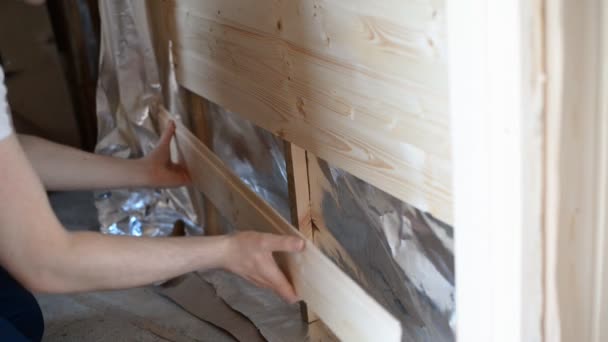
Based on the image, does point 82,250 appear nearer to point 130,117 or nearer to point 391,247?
point 391,247

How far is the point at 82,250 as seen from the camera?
1061mm

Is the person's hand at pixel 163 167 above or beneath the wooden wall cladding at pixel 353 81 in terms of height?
beneath

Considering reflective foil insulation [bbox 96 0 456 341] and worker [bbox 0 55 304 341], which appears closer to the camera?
worker [bbox 0 55 304 341]

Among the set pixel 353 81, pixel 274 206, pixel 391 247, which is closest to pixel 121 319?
pixel 274 206

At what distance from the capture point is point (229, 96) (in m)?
1.55

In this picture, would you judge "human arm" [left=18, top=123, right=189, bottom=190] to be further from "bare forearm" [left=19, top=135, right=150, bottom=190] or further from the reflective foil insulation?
the reflective foil insulation

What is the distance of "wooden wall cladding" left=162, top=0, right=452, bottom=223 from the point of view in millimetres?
881

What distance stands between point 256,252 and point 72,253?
30 cm

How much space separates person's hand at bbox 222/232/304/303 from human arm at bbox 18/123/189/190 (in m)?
0.60

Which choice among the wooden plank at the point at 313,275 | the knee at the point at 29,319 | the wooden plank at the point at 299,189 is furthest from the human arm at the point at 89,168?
the wooden plank at the point at 299,189

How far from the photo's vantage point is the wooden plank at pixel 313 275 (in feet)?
3.63

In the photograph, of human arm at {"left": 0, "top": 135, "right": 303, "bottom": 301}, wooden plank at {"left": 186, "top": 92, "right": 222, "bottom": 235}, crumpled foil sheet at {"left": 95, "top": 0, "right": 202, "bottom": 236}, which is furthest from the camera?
crumpled foil sheet at {"left": 95, "top": 0, "right": 202, "bottom": 236}

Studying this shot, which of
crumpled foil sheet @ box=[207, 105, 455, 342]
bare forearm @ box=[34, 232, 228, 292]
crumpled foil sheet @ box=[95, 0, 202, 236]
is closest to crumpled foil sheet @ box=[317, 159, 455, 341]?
crumpled foil sheet @ box=[207, 105, 455, 342]

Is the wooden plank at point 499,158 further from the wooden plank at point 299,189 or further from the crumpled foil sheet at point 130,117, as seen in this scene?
the crumpled foil sheet at point 130,117
